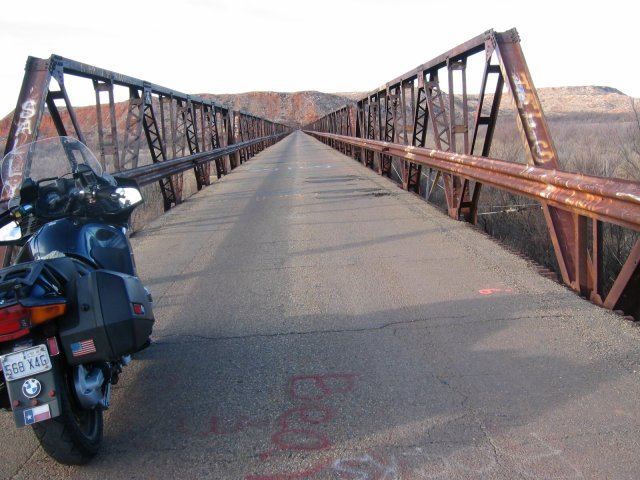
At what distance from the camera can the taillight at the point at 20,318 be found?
2.47 m

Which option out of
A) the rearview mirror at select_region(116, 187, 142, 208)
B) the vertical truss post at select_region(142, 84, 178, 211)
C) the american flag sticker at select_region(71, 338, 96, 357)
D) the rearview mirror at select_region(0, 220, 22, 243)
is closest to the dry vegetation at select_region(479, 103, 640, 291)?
the rearview mirror at select_region(116, 187, 142, 208)

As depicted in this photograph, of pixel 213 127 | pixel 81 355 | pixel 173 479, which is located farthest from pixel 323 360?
pixel 213 127

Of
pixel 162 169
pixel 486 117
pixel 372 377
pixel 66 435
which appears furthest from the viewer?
pixel 162 169

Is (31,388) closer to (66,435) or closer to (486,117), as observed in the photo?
(66,435)

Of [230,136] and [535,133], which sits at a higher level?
[535,133]

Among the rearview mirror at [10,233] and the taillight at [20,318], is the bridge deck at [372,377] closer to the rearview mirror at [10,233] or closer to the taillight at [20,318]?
the taillight at [20,318]

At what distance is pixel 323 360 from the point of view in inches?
153

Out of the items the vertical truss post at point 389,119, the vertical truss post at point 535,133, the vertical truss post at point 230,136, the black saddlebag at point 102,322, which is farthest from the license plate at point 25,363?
the vertical truss post at point 230,136

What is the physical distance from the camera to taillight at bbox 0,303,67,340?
97.2 inches

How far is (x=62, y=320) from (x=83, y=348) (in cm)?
17

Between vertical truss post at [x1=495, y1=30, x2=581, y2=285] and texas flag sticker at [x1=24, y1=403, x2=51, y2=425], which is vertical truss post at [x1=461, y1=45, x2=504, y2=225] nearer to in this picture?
vertical truss post at [x1=495, y1=30, x2=581, y2=285]

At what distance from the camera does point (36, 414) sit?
2.55 meters

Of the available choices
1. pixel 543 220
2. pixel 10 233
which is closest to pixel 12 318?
pixel 10 233

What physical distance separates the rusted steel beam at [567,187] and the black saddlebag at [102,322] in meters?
3.11
